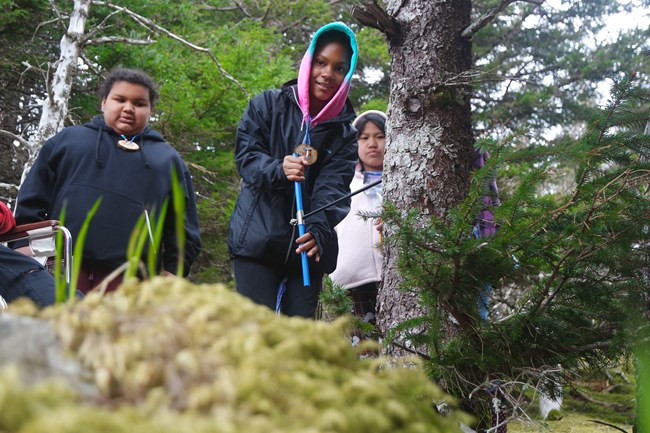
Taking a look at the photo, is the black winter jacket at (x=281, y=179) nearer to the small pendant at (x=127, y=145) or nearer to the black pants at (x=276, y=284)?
the black pants at (x=276, y=284)

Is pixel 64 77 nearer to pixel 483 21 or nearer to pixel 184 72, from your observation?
pixel 184 72

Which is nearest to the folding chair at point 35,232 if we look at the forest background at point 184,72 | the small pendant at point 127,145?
the small pendant at point 127,145

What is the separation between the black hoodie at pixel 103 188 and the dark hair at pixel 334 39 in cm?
115

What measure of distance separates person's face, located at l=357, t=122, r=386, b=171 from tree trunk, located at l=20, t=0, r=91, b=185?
5.07m

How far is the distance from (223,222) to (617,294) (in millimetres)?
8282

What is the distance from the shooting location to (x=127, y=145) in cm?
414

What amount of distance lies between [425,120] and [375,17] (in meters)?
0.67

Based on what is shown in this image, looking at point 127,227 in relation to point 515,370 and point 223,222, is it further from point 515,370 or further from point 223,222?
point 223,222

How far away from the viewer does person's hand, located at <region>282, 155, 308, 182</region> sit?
383 cm

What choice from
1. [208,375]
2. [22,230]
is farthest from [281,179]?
[208,375]

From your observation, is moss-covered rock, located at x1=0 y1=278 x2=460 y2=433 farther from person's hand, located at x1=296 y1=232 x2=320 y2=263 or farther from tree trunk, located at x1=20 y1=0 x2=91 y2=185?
tree trunk, located at x1=20 y1=0 x2=91 y2=185

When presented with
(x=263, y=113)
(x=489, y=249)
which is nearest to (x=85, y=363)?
(x=489, y=249)

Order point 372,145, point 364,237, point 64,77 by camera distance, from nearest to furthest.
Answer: point 364,237 → point 372,145 → point 64,77

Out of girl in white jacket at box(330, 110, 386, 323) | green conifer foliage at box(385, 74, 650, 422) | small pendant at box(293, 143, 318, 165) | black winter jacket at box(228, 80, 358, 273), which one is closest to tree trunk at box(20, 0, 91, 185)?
girl in white jacket at box(330, 110, 386, 323)
